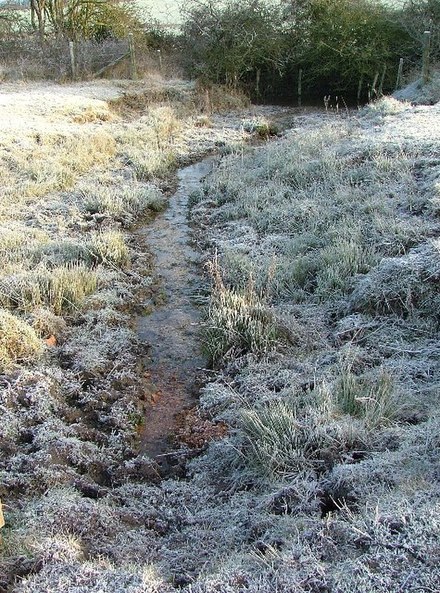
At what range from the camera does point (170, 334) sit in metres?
6.60

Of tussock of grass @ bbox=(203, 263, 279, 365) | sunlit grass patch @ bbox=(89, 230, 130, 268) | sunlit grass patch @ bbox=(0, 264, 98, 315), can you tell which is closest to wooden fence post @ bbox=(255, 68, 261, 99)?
sunlit grass patch @ bbox=(89, 230, 130, 268)

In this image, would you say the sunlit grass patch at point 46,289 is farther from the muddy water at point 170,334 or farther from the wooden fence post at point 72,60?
the wooden fence post at point 72,60

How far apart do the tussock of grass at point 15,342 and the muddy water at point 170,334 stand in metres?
1.16

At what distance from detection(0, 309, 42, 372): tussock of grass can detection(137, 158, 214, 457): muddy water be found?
1.16m

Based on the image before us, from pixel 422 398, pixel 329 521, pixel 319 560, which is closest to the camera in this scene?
pixel 319 560

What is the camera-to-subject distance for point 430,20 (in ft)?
63.9

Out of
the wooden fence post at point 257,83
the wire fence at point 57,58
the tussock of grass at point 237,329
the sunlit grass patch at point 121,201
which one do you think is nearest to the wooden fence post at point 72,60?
the wire fence at point 57,58

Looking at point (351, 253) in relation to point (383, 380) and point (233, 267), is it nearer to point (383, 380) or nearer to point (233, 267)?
point (233, 267)

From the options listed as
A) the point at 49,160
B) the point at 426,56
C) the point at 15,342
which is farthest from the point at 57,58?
the point at 15,342

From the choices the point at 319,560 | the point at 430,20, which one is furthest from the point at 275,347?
the point at 430,20

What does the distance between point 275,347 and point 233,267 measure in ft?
6.66

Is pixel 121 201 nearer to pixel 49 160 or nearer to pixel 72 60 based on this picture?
pixel 49 160

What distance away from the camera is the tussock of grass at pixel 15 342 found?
5.53m

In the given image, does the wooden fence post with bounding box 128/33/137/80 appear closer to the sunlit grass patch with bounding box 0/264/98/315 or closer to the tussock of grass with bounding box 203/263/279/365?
the sunlit grass patch with bounding box 0/264/98/315
